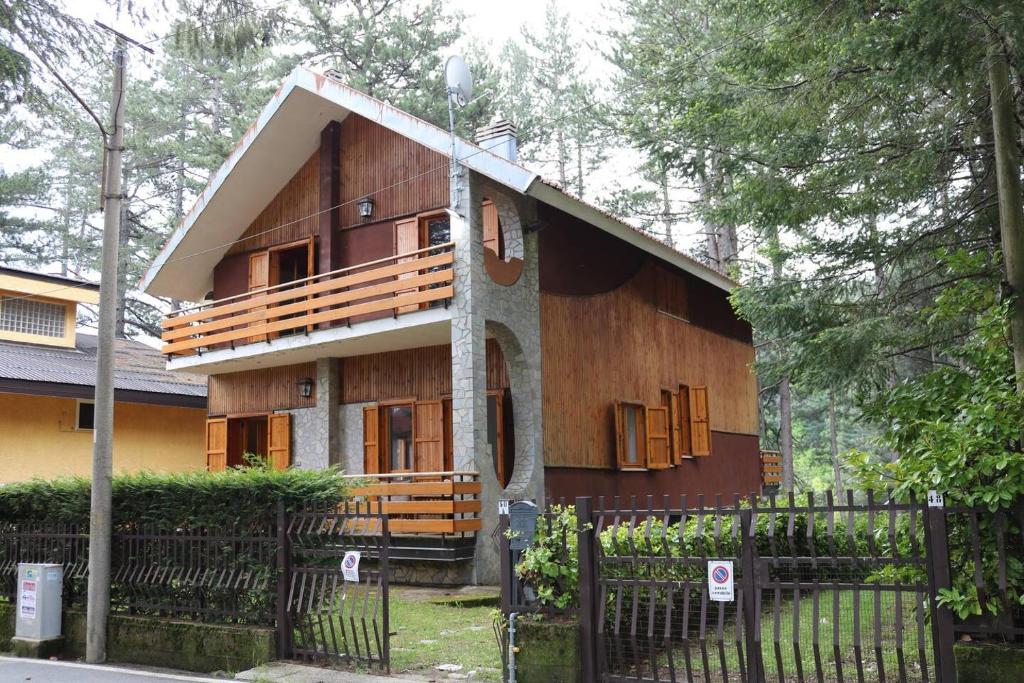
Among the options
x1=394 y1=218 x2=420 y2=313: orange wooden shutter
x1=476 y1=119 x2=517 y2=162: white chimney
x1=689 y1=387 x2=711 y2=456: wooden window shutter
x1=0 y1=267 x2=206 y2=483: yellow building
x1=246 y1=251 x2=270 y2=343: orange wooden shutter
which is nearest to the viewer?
x1=476 y1=119 x2=517 y2=162: white chimney

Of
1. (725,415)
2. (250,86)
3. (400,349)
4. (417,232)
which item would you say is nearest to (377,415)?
(400,349)

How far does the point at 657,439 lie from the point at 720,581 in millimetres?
12165

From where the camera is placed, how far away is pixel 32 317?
22.6 metres

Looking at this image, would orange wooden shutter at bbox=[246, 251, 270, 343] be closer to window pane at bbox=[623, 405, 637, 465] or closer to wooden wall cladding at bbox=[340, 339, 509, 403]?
wooden wall cladding at bbox=[340, 339, 509, 403]

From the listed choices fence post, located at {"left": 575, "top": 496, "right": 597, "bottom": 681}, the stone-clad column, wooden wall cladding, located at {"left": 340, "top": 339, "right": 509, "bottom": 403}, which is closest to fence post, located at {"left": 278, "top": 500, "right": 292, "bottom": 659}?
fence post, located at {"left": 575, "top": 496, "right": 597, "bottom": 681}

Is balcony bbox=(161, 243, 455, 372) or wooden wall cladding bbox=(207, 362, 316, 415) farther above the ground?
balcony bbox=(161, 243, 455, 372)

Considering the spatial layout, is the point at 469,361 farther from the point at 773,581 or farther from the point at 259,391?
the point at 773,581

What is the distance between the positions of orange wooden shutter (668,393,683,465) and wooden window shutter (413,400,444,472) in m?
5.65

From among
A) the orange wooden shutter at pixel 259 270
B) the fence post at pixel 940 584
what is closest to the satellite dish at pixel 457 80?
the orange wooden shutter at pixel 259 270

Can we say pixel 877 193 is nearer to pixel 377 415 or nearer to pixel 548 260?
pixel 548 260

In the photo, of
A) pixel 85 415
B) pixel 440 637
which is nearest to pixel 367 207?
pixel 85 415

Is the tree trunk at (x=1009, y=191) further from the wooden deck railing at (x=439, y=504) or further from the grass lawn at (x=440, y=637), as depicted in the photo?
the wooden deck railing at (x=439, y=504)

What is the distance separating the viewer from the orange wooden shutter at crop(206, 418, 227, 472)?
1970cm

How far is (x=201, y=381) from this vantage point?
81.3 feet
